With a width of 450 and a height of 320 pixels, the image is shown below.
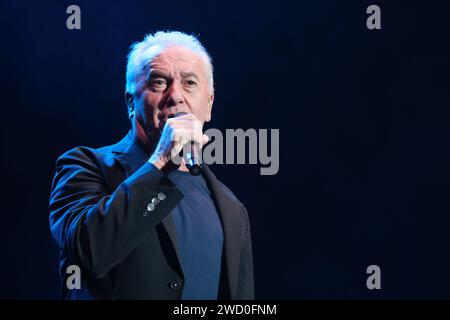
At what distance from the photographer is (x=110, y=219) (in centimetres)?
133

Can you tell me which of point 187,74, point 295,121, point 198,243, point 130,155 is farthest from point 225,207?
point 295,121

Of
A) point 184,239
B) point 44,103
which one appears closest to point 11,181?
point 44,103

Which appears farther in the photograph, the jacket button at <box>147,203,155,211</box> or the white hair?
the white hair

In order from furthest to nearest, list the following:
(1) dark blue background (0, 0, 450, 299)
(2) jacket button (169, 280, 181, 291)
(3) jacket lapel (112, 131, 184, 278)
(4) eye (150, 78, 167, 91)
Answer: (1) dark blue background (0, 0, 450, 299) < (4) eye (150, 78, 167, 91) < (3) jacket lapel (112, 131, 184, 278) < (2) jacket button (169, 280, 181, 291)

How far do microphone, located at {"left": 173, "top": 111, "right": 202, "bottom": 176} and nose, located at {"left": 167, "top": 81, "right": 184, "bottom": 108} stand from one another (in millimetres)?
261

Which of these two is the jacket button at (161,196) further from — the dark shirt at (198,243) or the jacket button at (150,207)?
the dark shirt at (198,243)

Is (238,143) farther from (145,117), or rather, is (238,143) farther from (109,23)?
(109,23)

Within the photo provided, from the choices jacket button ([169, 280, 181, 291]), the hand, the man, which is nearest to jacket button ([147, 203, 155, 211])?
the man

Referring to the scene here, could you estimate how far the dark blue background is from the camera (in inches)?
88.8

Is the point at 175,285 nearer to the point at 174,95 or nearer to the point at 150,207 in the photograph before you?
the point at 150,207

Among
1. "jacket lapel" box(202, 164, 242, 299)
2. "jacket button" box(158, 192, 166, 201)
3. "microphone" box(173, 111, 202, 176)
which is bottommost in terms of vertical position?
"jacket lapel" box(202, 164, 242, 299)

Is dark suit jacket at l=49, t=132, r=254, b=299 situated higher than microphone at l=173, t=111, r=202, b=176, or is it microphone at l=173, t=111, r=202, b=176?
microphone at l=173, t=111, r=202, b=176

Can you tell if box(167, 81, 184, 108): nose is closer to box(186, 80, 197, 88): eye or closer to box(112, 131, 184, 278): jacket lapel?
box(186, 80, 197, 88): eye

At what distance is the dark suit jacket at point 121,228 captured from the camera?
133cm
